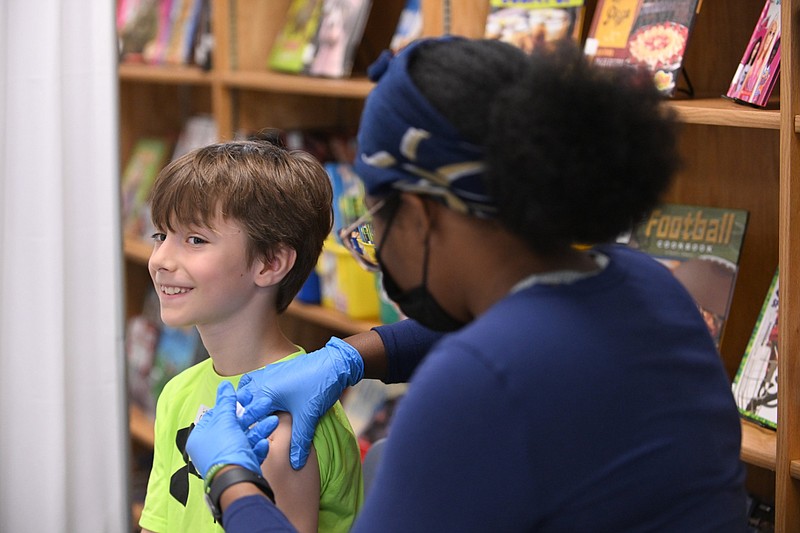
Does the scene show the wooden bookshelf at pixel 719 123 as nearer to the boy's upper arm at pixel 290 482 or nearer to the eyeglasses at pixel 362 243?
the eyeglasses at pixel 362 243

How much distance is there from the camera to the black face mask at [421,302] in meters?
1.04

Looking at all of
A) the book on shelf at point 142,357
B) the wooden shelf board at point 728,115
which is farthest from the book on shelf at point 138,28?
the wooden shelf board at point 728,115

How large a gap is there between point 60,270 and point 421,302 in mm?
1009

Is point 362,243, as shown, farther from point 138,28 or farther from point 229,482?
point 138,28

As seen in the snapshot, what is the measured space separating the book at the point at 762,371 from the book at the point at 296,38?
1.24 m

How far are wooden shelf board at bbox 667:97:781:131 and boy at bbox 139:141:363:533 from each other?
23.3 inches

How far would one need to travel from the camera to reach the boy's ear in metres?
1.45

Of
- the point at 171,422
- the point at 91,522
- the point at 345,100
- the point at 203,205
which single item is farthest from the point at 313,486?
the point at 345,100

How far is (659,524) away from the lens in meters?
0.96

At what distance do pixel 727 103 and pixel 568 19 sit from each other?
0.37 meters

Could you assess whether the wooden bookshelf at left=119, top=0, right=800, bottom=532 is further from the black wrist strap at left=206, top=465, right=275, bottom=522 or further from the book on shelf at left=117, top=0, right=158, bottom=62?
the black wrist strap at left=206, top=465, right=275, bottom=522

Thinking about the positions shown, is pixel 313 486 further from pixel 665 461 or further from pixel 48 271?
pixel 48 271

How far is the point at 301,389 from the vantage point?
4.33ft

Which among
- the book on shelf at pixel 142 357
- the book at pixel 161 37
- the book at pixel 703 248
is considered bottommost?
the book on shelf at pixel 142 357
